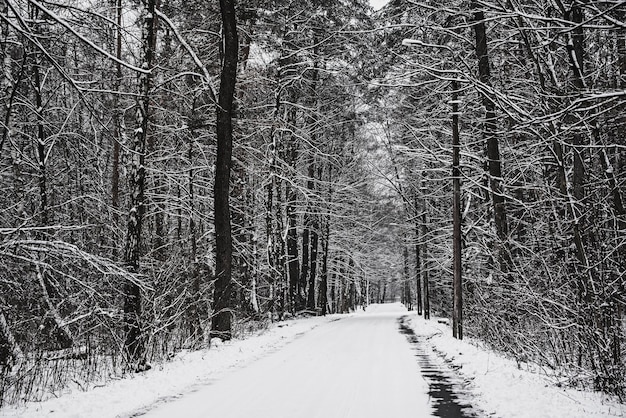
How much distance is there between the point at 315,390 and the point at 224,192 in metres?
7.87

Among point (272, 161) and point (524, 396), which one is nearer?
point (524, 396)

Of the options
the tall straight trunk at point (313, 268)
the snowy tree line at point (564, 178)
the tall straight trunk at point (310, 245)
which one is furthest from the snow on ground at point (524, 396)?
the tall straight trunk at point (313, 268)

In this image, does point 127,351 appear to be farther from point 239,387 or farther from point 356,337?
point 356,337

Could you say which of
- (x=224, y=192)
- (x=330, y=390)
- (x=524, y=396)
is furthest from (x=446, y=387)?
(x=224, y=192)

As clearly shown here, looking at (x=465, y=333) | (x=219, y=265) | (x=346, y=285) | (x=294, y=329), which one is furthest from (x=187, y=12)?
(x=346, y=285)

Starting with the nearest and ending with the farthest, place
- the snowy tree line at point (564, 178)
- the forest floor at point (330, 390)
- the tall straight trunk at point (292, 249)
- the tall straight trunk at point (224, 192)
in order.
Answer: the snowy tree line at point (564, 178) → the forest floor at point (330, 390) → the tall straight trunk at point (224, 192) → the tall straight trunk at point (292, 249)

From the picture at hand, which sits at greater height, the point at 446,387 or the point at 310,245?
the point at 310,245

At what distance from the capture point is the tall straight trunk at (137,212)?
9.83 m

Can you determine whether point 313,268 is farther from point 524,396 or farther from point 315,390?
point 524,396

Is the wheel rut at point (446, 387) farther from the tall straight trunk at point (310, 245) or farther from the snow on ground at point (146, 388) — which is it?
the tall straight trunk at point (310, 245)

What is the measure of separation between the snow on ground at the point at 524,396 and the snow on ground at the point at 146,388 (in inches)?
179

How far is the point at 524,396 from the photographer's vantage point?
674 centimetres

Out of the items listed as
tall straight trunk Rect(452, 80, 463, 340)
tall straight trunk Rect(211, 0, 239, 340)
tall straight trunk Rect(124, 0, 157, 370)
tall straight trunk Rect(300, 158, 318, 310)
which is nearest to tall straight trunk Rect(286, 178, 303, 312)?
tall straight trunk Rect(300, 158, 318, 310)

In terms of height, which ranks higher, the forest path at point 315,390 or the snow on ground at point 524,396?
the snow on ground at point 524,396
